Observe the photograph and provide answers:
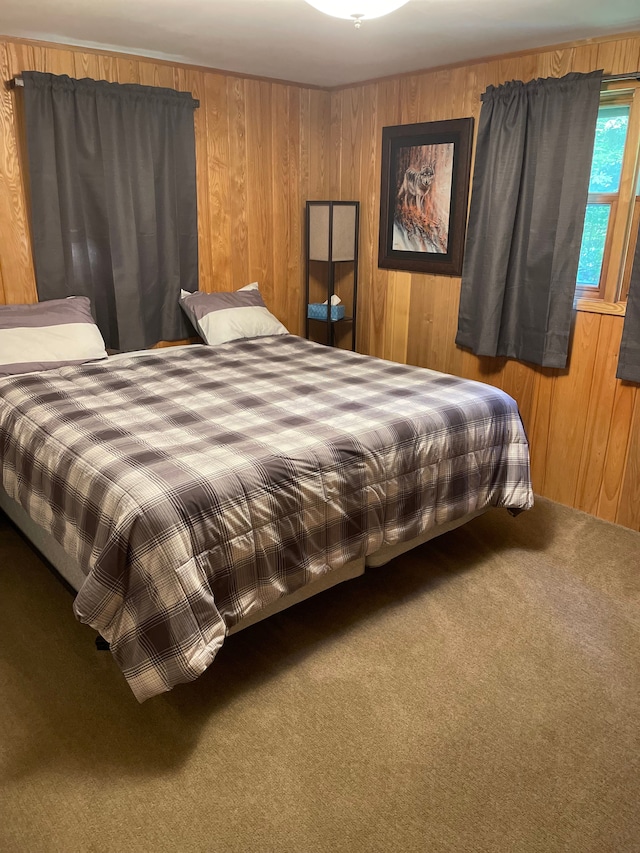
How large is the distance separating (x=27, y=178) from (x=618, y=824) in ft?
11.4

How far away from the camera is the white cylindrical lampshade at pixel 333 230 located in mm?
3949

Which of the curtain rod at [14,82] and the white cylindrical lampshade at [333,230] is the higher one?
the curtain rod at [14,82]

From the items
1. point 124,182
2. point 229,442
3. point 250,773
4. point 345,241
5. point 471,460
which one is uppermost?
point 124,182

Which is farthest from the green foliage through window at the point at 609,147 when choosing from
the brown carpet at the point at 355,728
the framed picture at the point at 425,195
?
the brown carpet at the point at 355,728

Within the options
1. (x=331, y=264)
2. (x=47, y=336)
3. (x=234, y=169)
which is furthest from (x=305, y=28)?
(x=47, y=336)

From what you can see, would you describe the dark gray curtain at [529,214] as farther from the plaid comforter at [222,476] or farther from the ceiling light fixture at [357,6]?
the ceiling light fixture at [357,6]

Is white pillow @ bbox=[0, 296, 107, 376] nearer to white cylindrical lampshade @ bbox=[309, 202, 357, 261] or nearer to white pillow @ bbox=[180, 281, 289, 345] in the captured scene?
white pillow @ bbox=[180, 281, 289, 345]

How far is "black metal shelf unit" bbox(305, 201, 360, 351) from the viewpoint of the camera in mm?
3982

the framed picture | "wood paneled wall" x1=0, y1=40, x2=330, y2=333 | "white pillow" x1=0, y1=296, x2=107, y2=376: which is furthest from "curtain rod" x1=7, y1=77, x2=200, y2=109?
the framed picture

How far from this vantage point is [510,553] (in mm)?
2871

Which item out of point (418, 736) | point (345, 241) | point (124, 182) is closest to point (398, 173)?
point (345, 241)

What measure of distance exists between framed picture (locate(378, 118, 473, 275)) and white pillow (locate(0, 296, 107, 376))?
1.85 metres

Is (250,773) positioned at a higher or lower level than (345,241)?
lower

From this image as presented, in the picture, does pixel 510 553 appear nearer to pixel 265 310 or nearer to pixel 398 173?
pixel 265 310
